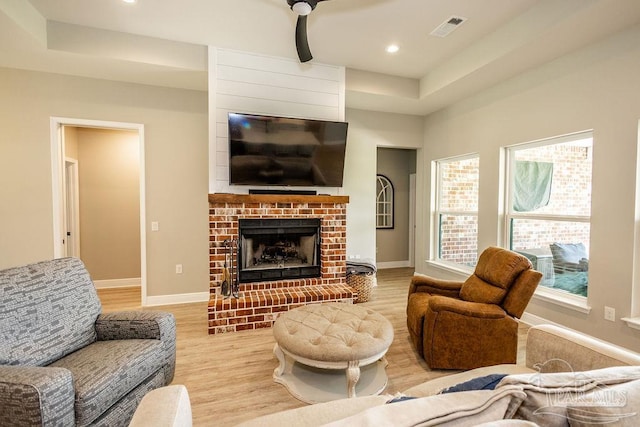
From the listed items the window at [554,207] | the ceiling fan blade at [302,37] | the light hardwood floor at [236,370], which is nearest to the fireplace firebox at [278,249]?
the light hardwood floor at [236,370]

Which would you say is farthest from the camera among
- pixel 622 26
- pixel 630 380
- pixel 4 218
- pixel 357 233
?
pixel 357 233

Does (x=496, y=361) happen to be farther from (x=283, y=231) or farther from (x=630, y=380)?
(x=283, y=231)

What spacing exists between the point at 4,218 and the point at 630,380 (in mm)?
5120

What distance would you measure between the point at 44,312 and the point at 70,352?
0.92ft

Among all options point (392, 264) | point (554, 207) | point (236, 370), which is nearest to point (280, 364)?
point (236, 370)

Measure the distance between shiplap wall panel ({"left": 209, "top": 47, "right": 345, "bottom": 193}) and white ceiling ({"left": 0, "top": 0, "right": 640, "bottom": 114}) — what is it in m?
0.14

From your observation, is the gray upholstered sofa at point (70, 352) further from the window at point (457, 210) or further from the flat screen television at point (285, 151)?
the window at point (457, 210)

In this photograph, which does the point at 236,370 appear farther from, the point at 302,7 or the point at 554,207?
the point at 554,207

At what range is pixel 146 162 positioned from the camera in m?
3.83

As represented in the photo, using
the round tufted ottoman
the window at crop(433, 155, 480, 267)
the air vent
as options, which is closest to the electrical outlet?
the window at crop(433, 155, 480, 267)

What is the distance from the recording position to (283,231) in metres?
3.77

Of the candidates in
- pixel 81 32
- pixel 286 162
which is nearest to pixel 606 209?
pixel 286 162

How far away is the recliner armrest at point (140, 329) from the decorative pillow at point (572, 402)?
6.27ft

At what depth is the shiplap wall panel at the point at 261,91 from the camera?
3.48m
